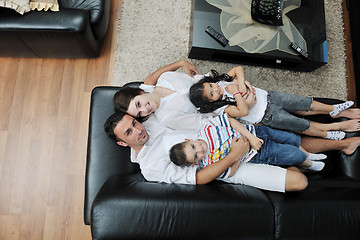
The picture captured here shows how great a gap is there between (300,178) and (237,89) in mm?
628

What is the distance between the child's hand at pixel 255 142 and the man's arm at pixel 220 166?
0.09 m

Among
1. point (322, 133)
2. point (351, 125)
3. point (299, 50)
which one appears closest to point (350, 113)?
point (351, 125)

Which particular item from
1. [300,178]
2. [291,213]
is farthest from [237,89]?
[291,213]

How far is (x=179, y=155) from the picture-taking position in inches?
55.6

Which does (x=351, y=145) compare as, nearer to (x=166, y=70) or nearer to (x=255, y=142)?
(x=255, y=142)

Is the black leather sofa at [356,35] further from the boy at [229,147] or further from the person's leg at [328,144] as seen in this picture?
the boy at [229,147]

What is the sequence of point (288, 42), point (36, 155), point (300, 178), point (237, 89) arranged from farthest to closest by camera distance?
point (36, 155)
point (288, 42)
point (237, 89)
point (300, 178)

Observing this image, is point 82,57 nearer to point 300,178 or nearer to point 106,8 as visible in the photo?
point 106,8

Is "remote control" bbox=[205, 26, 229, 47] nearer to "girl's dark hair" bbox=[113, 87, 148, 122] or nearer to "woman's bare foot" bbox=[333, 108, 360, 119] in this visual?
"girl's dark hair" bbox=[113, 87, 148, 122]

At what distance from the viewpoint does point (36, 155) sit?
7.02 feet

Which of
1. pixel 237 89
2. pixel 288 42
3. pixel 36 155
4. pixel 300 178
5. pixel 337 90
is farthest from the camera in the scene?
pixel 337 90

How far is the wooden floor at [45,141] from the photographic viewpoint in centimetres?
201

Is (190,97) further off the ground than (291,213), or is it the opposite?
(190,97)

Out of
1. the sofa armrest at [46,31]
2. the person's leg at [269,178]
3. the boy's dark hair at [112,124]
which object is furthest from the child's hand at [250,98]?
the sofa armrest at [46,31]
